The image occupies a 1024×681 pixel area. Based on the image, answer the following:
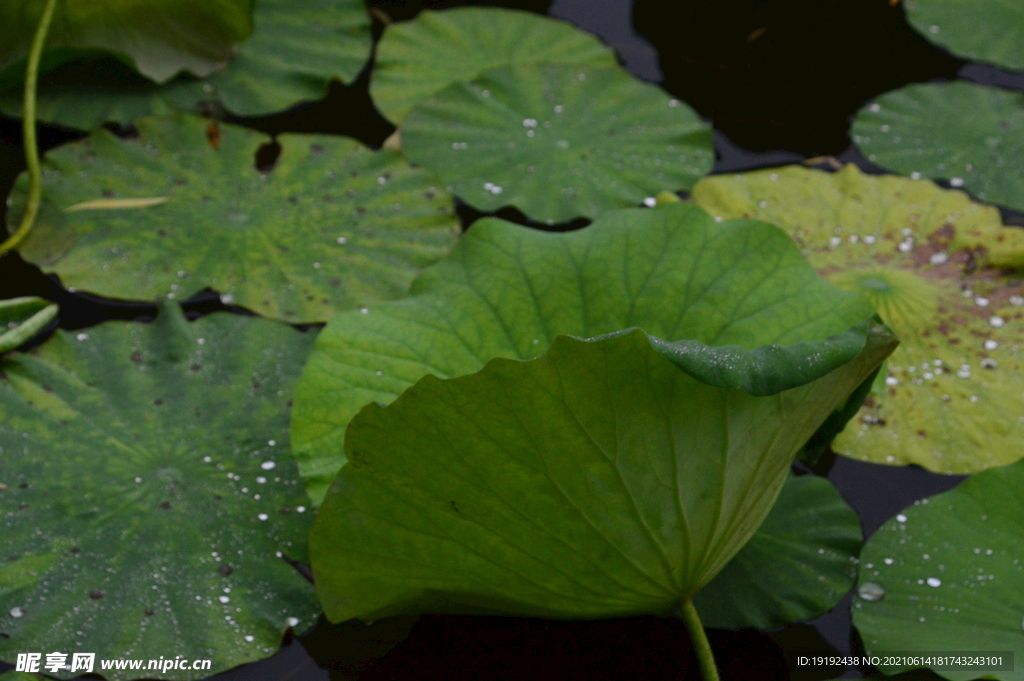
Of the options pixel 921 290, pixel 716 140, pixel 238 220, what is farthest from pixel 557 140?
pixel 921 290

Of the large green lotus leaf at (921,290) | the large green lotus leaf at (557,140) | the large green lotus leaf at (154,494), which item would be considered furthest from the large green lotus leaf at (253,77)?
the large green lotus leaf at (921,290)

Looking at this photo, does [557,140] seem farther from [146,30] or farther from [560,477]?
[560,477]

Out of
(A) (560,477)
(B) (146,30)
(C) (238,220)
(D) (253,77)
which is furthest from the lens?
(D) (253,77)

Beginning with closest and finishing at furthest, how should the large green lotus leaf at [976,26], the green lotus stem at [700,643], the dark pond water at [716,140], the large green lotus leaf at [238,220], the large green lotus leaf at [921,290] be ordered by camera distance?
the green lotus stem at [700,643] → the dark pond water at [716,140] → the large green lotus leaf at [921,290] → the large green lotus leaf at [238,220] → the large green lotus leaf at [976,26]

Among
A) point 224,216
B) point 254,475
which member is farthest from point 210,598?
point 224,216

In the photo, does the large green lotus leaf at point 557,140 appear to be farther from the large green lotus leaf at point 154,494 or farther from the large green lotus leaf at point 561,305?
the large green lotus leaf at point 154,494

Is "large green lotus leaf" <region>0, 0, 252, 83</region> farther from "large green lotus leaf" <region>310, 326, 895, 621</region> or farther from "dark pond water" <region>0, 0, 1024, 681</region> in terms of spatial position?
"large green lotus leaf" <region>310, 326, 895, 621</region>
